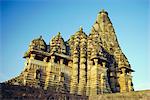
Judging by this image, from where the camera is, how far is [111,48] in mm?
35094

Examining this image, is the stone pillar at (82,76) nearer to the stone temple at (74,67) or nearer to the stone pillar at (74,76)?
the stone temple at (74,67)

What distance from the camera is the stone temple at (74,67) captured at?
84.9 ft

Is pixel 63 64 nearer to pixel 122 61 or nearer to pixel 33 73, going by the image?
pixel 33 73

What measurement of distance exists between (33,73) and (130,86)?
52.7ft

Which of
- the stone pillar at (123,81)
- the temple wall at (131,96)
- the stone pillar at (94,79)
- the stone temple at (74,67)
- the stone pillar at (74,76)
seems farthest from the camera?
the stone pillar at (123,81)

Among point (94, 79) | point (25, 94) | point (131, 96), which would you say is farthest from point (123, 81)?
point (25, 94)

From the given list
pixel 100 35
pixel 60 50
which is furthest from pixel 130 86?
pixel 60 50

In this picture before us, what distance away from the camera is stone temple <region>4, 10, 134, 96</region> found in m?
25.9

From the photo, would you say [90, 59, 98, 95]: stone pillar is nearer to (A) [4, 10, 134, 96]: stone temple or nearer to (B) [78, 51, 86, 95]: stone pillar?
(A) [4, 10, 134, 96]: stone temple

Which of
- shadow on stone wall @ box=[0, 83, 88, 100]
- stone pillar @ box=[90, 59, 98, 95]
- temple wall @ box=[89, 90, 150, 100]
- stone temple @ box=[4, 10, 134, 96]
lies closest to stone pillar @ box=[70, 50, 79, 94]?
stone temple @ box=[4, 10, 134, 96]

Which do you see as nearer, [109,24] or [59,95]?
[59,95]

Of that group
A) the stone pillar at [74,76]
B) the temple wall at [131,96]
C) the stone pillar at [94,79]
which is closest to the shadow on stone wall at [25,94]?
the temple wall at [131,96]

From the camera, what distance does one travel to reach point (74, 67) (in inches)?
1136

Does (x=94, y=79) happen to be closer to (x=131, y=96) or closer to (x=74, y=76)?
(x=74, y=76)
